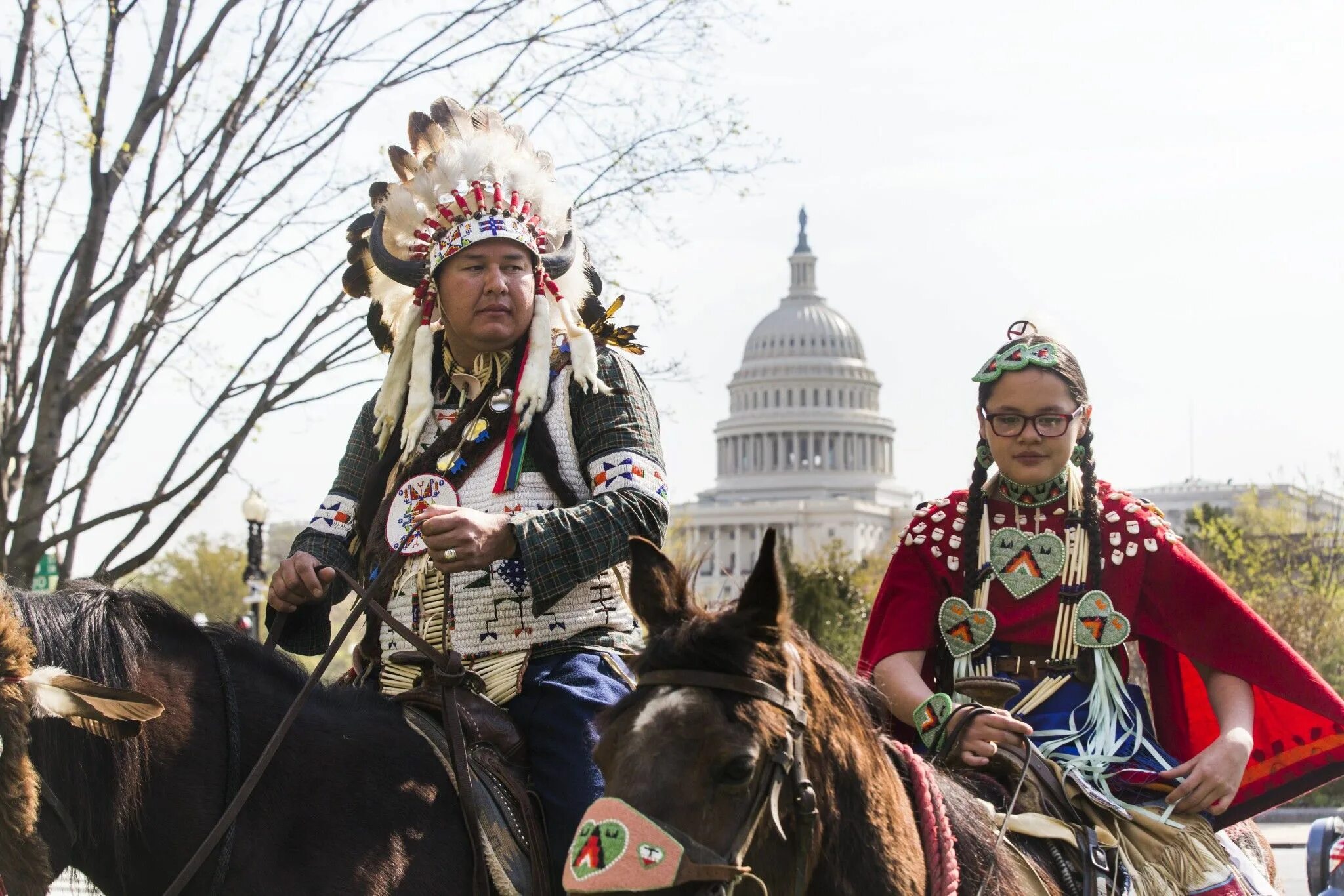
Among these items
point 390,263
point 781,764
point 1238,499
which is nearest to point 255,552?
point 390,263

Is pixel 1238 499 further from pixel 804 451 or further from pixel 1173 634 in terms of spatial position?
pixel 1173 634

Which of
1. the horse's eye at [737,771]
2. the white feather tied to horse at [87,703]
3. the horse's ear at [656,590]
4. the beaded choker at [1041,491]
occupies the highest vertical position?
the beaded choker at [1041,491]

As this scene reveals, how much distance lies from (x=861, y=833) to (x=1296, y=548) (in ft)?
122

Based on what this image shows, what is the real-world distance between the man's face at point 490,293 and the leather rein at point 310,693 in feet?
2.43

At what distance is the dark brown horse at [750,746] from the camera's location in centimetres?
283

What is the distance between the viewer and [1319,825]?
962 cm

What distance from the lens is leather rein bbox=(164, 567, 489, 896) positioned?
348 centimetres

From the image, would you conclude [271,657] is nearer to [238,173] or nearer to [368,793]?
[368,793]

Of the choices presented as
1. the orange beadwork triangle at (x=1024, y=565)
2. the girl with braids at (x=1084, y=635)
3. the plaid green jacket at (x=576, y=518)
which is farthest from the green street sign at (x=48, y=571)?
the orange beadwork triangle at (x=1024, y=565)

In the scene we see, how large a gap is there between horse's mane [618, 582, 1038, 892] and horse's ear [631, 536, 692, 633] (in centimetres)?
5

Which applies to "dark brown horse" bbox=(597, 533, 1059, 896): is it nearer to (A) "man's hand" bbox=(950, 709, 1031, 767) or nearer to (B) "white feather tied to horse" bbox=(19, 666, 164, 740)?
(A) "man's hand" bbox=(950, 709, 1031, 767)

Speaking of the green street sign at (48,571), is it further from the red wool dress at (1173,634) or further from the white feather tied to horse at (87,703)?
the white feather tied to horse at (87,703)

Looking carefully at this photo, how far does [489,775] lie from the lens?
13.1 feet

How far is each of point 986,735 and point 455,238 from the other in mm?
1879
